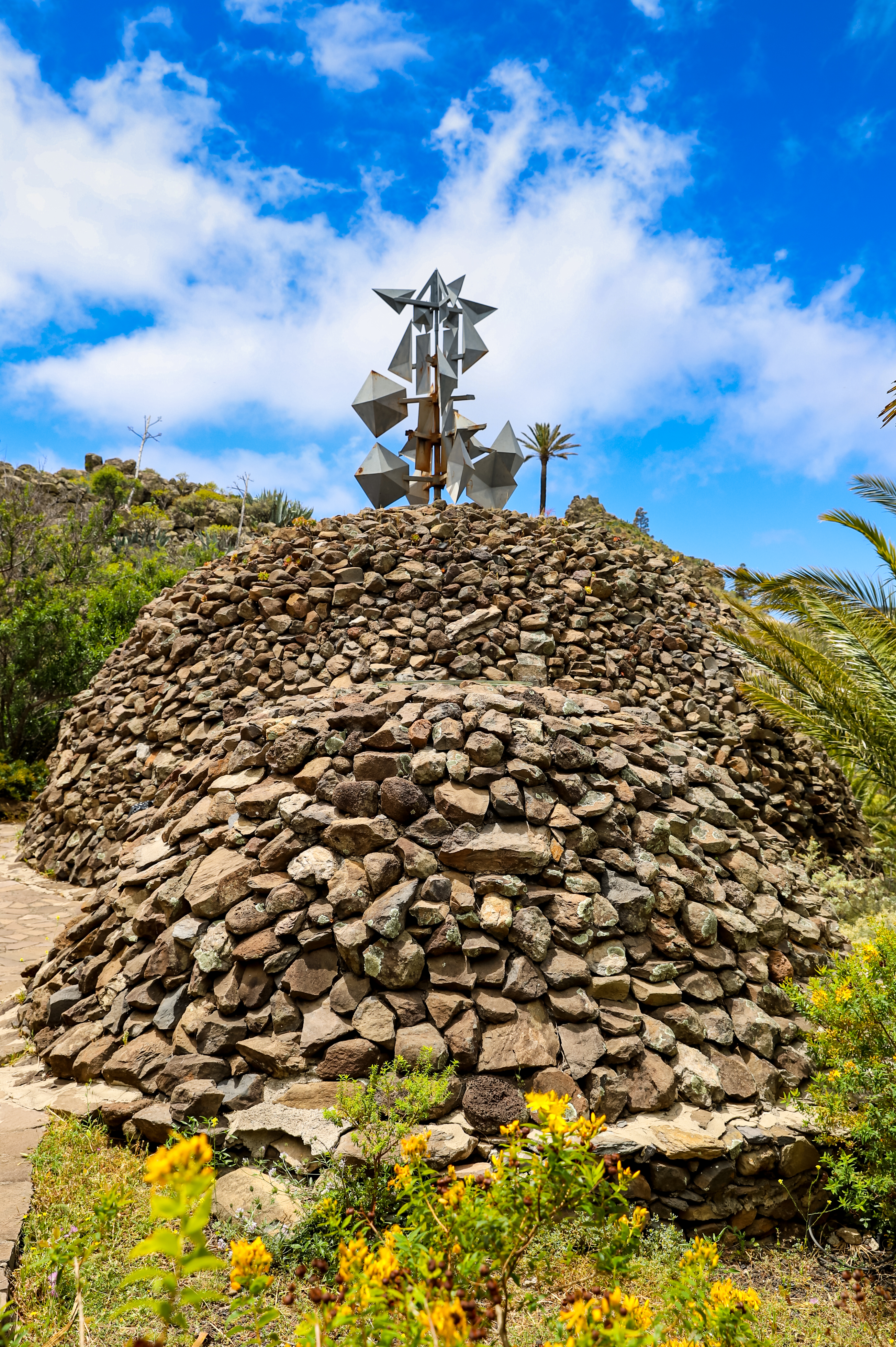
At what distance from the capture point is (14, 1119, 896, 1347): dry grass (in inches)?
96.2

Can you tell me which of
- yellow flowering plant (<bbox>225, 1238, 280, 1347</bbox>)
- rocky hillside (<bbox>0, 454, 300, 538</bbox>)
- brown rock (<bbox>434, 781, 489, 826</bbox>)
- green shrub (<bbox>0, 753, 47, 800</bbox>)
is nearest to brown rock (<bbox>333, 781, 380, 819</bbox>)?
brown rock (<bbox>434, 781, 489, 826</bbox>)

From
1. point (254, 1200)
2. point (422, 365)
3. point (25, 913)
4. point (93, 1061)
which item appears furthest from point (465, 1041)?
point (422, 365)

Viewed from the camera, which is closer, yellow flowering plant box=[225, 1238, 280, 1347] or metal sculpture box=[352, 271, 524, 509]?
yellow flowering plant box=[225, 1238, 280, 1347]

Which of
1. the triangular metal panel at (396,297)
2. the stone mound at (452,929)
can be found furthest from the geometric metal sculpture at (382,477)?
the stone mound at (452,929)

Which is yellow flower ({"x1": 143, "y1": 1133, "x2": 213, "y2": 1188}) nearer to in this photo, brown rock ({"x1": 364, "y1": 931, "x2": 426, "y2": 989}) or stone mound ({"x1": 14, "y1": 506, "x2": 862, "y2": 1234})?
stone mound ({"x1": 14, "y1": 506, "x2": 862, "y2": 1234})

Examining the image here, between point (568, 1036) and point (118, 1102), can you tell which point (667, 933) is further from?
point (118, 1102)

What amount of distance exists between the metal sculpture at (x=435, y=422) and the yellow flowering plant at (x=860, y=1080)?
7.32 meters

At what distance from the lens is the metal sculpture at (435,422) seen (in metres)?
9.55

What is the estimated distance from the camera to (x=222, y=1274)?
279 cm

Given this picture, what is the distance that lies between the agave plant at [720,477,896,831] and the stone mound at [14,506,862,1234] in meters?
0.96

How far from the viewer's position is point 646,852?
14.6ft

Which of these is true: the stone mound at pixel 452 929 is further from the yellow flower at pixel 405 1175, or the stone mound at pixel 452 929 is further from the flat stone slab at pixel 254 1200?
the yellow flower at pixel 405 1175

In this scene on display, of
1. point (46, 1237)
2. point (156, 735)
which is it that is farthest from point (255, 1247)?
point (156, 735)

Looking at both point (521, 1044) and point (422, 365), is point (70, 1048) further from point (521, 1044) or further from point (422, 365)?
point (422, 365)
